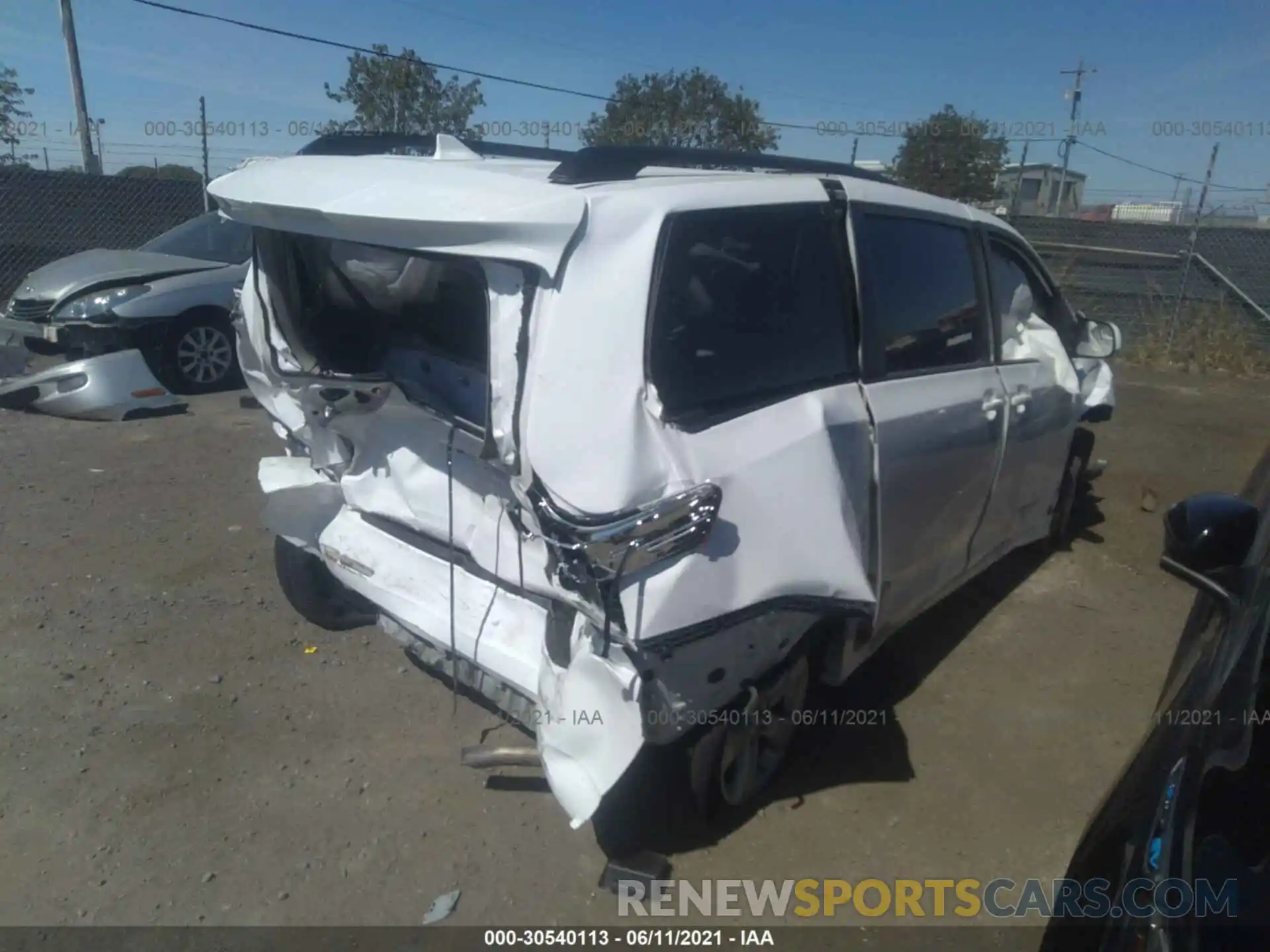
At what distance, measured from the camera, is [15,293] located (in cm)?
832

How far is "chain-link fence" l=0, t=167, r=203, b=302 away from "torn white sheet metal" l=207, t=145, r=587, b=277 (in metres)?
11.5

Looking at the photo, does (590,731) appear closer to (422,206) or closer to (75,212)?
(422,206)

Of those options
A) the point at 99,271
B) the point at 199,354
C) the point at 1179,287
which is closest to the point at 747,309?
the point at 199,354

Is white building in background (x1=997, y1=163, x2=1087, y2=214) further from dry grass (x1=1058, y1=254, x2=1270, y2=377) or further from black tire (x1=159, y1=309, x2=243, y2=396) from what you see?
black tire (x1=159, y1=309, x2=243, y2=396)

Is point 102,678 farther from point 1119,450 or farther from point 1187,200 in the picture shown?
point 1187,200

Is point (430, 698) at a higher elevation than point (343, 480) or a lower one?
lower

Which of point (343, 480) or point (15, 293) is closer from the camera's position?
point (343, 480)

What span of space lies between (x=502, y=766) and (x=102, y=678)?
1821mm

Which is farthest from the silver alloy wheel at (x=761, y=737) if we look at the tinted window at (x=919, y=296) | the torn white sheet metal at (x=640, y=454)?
the tinted window at (x=919, y=296)

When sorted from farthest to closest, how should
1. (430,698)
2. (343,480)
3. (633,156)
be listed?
(430,698) < (343,480) < (633,156)

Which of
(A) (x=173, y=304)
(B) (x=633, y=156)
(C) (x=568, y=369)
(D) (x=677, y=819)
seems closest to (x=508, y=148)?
(B) (x=633, y=156)

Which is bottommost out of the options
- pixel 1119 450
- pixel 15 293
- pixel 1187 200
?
pixel 1119 450

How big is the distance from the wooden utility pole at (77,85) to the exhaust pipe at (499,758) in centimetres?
1462

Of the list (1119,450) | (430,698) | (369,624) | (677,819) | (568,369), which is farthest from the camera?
(1119,450)
